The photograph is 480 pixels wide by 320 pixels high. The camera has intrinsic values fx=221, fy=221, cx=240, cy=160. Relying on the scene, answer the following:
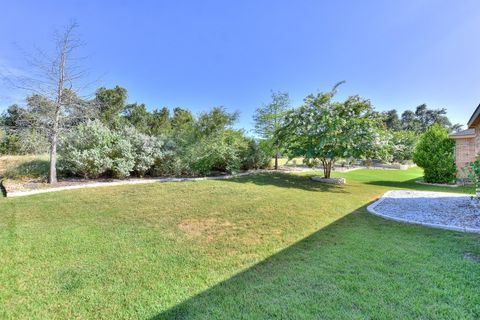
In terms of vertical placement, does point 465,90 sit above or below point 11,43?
below

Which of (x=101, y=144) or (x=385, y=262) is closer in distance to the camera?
(x=385, y=262)

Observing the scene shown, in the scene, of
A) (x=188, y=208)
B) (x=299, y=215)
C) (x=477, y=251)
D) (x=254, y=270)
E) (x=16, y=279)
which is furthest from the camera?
(x=188, y=208)

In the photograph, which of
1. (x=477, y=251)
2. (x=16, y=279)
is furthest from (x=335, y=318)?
(x=16, y=279)

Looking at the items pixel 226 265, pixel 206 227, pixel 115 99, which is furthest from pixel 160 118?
pixel 226 265

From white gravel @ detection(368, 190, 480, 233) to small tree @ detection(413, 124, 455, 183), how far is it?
501 centimetres

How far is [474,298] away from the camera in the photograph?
2512 millimetres

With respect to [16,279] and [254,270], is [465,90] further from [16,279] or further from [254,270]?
[16,279]

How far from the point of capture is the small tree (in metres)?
12.4

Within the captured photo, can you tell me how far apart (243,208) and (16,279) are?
4609 mm

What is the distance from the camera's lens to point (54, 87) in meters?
9.02

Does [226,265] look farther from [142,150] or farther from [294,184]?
[142,150]

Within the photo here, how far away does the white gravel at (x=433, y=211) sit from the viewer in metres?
5.29

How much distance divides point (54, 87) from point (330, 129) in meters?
12.0

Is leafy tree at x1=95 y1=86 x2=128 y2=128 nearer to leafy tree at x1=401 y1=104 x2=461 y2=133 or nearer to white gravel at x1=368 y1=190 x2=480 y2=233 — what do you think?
white gravel at x1=368 y1=190 x2=480 y2=233
